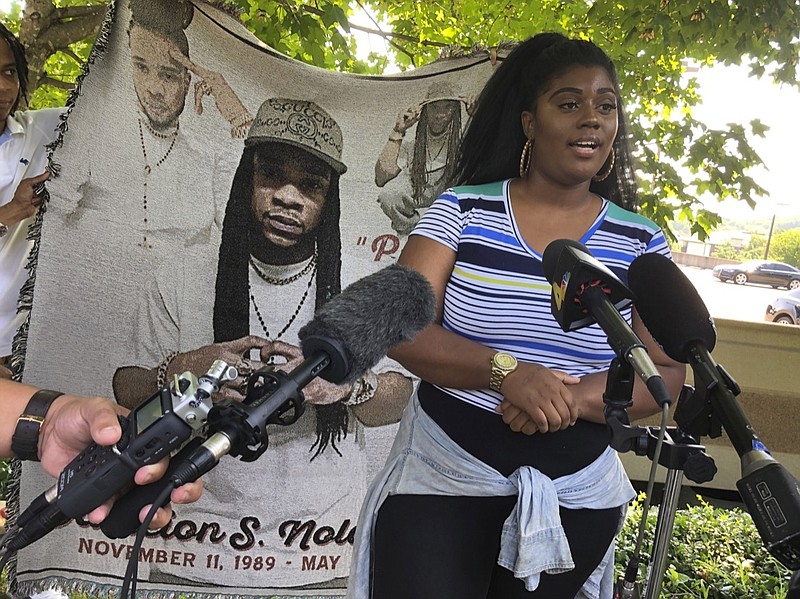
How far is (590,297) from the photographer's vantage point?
1.26 metres

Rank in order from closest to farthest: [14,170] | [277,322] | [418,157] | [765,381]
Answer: [14,170] → [277,322] → [418,157] → [765,381]

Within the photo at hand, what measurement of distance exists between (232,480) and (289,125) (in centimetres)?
158

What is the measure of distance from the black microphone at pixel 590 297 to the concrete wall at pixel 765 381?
4969 mm

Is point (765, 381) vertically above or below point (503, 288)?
below

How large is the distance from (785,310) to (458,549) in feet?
49.5

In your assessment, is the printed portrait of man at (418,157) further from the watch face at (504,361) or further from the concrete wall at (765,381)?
the concrete wall at (765,381)

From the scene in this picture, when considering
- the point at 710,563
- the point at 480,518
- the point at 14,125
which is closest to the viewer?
the point at 480,518

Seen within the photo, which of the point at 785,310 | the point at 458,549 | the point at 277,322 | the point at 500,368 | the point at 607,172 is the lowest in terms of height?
the point at 785,310

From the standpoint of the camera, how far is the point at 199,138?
3117 millimetres

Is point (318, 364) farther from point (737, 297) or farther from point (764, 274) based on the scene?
point (764, 274)

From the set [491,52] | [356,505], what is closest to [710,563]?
[356,505]

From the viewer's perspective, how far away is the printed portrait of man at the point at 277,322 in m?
3.13

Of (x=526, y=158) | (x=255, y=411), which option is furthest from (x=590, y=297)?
(x=526, y=158)

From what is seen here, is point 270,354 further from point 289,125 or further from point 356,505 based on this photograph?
point 289,125
